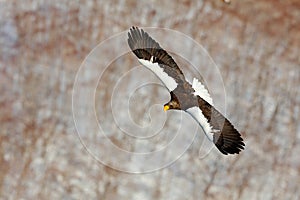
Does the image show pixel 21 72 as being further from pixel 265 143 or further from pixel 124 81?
pixel 265 143

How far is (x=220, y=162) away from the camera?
3.76 meters

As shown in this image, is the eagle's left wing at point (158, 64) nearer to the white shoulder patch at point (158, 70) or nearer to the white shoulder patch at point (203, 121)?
the white shoulder patch at point (158, 70)

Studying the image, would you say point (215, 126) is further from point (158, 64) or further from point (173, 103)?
point (158, 64)

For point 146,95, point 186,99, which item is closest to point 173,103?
point 186,99

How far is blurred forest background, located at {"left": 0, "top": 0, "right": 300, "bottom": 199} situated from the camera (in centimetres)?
377

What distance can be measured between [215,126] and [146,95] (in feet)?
3.07

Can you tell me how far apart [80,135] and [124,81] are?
0.40m

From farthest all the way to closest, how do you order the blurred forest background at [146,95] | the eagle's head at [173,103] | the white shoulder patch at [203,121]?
the blurred forest background at [146,95] → the eagle's head at [173,103] → the white shoulder patch at [203,121]

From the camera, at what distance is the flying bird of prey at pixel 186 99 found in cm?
300

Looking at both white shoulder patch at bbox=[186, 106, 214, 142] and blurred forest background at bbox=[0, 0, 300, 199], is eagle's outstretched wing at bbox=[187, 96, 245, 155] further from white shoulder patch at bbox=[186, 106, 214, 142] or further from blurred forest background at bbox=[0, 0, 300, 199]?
blurred forest background at bbox=[0, 0, 300, 199]

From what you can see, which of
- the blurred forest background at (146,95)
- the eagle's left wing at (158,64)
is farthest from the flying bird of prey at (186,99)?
the blurred forest background at (146,95)

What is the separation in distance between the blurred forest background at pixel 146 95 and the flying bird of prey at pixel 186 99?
0.69 meters

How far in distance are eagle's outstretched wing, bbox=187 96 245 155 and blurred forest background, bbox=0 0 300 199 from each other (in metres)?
0.71

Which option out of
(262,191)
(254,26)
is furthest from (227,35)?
(262,191)
